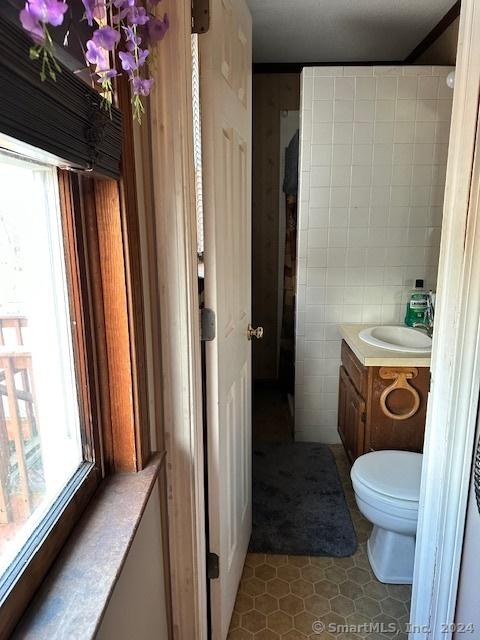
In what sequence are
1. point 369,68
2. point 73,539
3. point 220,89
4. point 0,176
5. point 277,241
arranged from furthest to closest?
point 277,241, point 369,68, point 220,89, point 73,539, point 0,176

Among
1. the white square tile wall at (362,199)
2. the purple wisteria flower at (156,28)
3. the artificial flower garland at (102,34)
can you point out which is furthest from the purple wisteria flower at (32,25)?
the white square tile wall at (362,199)

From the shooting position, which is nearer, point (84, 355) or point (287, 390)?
point (84, 355)

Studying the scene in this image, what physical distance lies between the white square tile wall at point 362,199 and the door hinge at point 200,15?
4.88 ft

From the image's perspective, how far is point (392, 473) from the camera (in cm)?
183

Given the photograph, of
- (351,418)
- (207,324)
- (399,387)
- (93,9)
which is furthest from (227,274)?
(351,418)

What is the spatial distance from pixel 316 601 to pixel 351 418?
94cm

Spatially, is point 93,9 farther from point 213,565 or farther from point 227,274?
point 213,565

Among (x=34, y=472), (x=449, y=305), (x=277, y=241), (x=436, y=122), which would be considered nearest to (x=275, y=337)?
(x=277, y=241)

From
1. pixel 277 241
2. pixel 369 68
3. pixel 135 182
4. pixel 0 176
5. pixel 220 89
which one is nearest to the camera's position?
pixel 0 176

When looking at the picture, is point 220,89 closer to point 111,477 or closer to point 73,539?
point 111,477

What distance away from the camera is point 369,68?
2.39 meters

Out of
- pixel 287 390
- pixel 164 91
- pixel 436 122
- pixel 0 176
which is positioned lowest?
pixel 287 390

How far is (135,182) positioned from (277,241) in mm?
2698

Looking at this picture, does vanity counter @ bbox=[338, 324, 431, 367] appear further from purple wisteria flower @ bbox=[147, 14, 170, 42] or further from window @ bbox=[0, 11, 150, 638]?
purple wisteria flower @ bbox=[147, 14, 170, 42]
